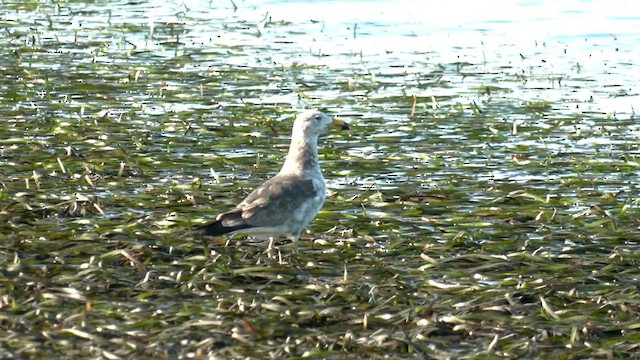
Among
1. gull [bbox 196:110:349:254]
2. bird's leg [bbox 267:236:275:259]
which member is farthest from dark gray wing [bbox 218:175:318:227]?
bird's leg [bbox 267:236:275:259]

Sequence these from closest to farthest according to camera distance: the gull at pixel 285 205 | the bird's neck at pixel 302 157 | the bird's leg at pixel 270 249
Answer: the gull at pixel 285 205, the bird's leg at pixel 270 249, the bird's neck at pixel 302 157

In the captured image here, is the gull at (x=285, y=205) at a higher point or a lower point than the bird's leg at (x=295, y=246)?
higher

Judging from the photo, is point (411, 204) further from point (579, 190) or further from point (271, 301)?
point (271, 301)

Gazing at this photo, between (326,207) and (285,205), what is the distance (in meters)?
1.42

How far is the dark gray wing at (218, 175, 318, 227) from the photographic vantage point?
32.7ft

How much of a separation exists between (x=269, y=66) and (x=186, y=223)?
7985mm

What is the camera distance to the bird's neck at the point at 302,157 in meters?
10.9

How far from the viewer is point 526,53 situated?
20.9m

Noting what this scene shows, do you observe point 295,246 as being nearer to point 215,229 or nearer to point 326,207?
point 215,229

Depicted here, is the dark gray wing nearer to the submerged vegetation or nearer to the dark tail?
the dark tail

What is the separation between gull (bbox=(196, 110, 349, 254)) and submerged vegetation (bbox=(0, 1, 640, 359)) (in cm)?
23

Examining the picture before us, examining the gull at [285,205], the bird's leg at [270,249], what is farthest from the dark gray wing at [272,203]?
the bird's leg at [270,249]

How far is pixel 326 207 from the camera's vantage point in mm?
11539

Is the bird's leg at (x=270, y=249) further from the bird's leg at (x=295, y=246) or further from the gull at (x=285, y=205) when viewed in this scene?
the bird's leg at (x=295, y=246)
